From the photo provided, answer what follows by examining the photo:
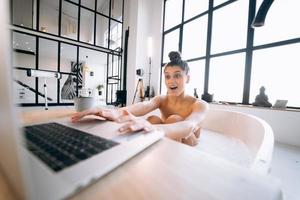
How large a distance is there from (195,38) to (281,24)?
1.44m

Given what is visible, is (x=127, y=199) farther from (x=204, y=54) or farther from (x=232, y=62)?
(x=204, y=54)

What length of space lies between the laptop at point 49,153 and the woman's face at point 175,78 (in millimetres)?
851

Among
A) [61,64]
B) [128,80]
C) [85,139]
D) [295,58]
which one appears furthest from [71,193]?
[61,64]

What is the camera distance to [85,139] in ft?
1.08

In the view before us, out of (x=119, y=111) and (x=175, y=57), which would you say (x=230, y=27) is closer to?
(x=175, y=57)

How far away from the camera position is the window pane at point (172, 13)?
346 cm

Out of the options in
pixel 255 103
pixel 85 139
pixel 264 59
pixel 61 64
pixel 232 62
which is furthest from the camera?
pixel 61 64

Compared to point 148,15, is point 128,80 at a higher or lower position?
lower

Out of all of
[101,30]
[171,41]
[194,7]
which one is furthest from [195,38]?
Answer: [101,30]

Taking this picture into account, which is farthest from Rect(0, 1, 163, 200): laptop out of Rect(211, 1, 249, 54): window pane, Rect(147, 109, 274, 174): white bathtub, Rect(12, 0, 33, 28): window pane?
Rect(12, 0, 33, 28): window pane

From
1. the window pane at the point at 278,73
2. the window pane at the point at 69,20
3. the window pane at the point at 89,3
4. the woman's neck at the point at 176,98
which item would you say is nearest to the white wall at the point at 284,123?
the window pane at the point at 278,73

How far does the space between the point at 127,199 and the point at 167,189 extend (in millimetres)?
54

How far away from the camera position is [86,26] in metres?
4.21

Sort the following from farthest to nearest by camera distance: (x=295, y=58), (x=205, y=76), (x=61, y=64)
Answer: (x=61, y=64) → (x=205, y=76) → (x=295, y=58)
